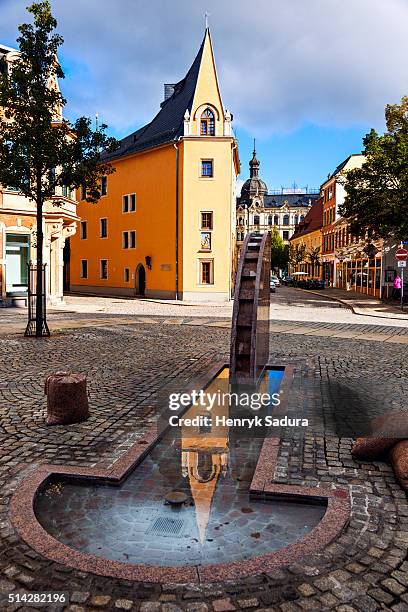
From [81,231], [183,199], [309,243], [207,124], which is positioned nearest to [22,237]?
[183,199]

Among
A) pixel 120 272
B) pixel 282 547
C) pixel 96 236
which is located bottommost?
pixel 282 547

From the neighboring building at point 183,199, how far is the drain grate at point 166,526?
1209 inches

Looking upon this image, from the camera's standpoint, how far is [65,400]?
659 centimetres

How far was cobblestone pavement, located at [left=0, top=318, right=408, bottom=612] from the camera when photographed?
3131mm

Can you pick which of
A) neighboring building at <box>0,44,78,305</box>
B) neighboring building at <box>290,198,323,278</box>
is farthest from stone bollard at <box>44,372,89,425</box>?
neighboring building at <box>290,198,323,278</box>

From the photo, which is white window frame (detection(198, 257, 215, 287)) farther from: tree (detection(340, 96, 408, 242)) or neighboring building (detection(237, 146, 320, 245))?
neighboring building (detection(237, 146, 320, 245))

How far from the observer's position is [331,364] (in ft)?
35.8

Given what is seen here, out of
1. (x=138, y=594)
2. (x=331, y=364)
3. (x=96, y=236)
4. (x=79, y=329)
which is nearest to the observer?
(x=138, y=594)

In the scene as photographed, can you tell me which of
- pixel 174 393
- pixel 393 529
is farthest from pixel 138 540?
pixel 174 393

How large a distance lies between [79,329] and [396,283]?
25.1 m

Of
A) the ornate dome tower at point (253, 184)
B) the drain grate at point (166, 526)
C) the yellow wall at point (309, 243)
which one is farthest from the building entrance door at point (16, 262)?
the ornate dome tower at point (253, 184)

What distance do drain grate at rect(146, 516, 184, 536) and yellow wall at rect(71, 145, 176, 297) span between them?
31927mm

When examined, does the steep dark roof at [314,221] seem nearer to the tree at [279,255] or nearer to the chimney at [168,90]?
the tree at [279,255]

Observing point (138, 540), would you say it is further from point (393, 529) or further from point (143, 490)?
point (393, 529)
